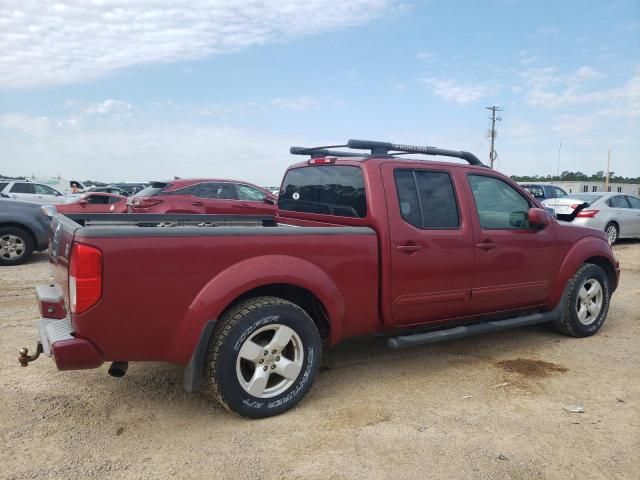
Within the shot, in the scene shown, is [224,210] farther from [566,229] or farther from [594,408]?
[594,408]

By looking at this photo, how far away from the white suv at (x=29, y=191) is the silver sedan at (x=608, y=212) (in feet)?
50.9

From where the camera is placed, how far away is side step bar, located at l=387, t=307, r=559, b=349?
378 centimetres

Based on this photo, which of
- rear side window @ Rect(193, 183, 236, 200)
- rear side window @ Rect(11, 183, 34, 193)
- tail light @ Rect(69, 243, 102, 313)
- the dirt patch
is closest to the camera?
tail light @ Rect(69, 243, 102, 313)

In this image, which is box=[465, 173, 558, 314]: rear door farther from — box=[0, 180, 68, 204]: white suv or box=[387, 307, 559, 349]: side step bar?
box=[0, 180, 68, 204]: white suv

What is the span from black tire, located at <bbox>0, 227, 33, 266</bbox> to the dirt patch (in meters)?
7.91

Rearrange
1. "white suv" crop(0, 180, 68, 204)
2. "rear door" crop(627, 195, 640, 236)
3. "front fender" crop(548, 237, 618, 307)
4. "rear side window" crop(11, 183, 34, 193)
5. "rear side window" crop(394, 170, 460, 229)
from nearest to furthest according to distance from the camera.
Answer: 1. "rear side window" crop(394, 170, 460, 229)
2. "front fender" crop(548, 237, 618, 307)
3. "rear door" crop(627, 195, 640, 236)
4. "white suv" crop(0, 180, 68, 204)
5. "rear side window" crop(11, 183, 34, 193)

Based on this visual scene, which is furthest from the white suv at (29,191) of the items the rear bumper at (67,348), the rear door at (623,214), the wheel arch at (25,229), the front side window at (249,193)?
the rear door at (623,214)

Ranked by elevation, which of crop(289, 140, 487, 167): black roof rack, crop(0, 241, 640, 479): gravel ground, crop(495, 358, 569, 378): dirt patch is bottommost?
crop(495, 358, 569, 378): dirt patch

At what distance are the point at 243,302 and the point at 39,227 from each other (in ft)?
23.3

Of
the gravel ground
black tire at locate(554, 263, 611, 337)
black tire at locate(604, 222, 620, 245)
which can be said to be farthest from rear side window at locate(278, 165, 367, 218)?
black tire at locate(604, 222, 620, 245)

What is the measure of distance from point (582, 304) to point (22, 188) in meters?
18.7

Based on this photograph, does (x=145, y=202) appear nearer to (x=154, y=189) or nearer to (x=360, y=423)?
(x=154, y=189)

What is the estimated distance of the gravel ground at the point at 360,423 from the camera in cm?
273

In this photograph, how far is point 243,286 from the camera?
3.09m
